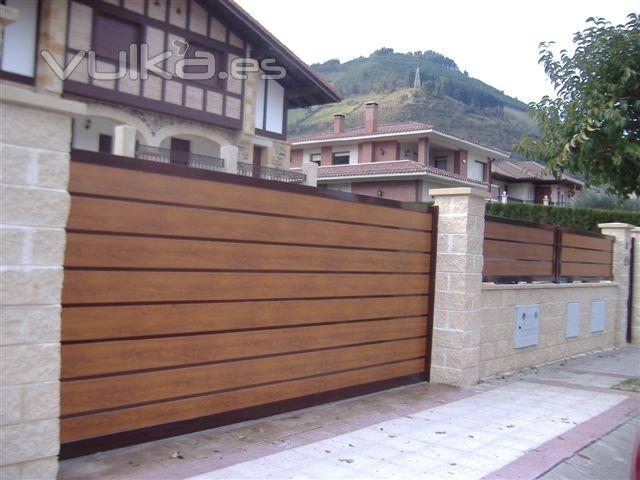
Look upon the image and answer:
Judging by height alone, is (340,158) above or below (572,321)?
above

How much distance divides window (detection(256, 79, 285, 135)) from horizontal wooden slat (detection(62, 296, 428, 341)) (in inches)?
706

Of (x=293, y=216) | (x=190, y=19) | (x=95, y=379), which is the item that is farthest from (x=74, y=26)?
(x=95, y=379)

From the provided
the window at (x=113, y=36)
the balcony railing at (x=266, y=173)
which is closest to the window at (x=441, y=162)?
the balcony railing at (x=266, y=173)

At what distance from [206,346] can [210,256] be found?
674mm

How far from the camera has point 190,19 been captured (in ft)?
65.8

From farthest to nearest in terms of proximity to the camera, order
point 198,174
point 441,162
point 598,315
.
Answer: point 441,162 → point 598,315 → point 198,174

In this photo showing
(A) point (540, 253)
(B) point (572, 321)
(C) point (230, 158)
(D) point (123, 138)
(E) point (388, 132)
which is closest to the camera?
(A) point (540, 253)

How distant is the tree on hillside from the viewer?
23.5 feet

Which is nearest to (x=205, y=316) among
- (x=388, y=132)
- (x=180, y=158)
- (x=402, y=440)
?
(x=402, y=440)

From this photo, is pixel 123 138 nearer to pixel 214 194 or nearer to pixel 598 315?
pixel 214 194

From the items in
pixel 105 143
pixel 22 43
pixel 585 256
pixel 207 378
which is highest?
pixel 22 43

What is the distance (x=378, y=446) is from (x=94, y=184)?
2.71 metres

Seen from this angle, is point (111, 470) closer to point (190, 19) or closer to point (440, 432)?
point (440, 432)

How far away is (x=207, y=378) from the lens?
460 cm
